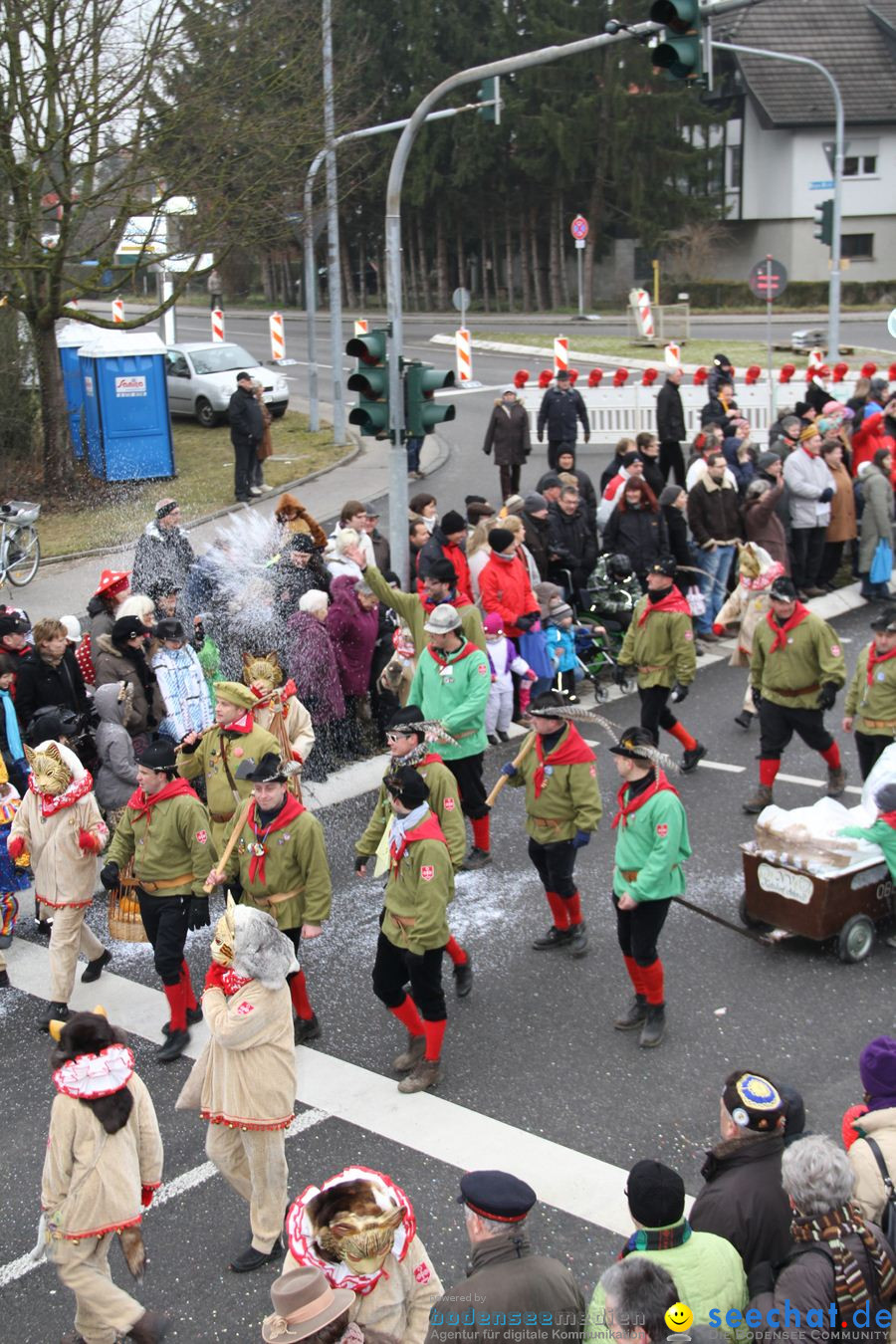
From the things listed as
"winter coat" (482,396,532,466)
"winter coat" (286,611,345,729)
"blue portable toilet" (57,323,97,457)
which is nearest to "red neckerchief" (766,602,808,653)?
"winter coat" (286,611,345,729)

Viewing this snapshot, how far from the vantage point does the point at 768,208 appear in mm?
53875

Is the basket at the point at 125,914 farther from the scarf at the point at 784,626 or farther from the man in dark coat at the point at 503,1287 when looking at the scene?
the scarf at the point at 784,626

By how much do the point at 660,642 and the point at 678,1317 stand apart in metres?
6.85

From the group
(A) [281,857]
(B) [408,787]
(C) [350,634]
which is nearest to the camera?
(B) [408,787]

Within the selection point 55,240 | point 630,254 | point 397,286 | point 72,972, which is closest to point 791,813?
point 72,972

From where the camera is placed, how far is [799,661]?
9.61 metres

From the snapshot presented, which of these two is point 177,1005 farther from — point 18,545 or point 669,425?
point 669,425

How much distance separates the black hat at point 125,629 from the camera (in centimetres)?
926

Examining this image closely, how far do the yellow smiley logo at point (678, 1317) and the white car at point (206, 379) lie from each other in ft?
74.5

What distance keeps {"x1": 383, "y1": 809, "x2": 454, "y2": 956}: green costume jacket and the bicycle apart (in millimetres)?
9868

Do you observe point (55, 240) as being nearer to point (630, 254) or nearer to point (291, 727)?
point (291, 727)

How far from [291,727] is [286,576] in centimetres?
243

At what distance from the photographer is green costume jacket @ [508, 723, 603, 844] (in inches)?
304

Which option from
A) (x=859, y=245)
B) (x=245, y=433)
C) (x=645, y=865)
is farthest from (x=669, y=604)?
(x=859, y=245)
